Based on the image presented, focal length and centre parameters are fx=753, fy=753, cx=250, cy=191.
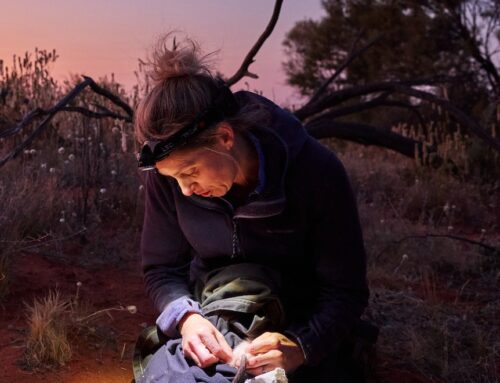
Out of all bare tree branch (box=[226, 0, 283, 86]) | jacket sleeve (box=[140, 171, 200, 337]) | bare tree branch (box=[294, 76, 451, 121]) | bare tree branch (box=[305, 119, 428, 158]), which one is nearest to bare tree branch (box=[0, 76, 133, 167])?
bare tree branch (box=[226, 0, 283, 86])

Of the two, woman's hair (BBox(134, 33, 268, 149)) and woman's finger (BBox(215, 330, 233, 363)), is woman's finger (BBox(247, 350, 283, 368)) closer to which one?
woman's finger (BBox(215, 330, 233, 363))

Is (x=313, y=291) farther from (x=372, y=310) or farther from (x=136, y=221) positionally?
(x=136, y=221)

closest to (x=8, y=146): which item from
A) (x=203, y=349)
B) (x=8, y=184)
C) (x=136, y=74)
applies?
(x=136, y=74)

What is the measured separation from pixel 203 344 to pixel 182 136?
0.57m

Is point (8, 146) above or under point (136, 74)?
under

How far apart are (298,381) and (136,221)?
281cm

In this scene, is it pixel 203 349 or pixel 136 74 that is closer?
pixel 203 349

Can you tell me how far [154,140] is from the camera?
2004mm

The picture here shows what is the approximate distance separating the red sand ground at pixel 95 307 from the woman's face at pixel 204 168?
2.89 feet

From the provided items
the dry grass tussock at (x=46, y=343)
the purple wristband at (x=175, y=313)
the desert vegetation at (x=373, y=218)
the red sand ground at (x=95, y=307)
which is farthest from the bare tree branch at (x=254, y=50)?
the purple wristband at (x=175, y=313)

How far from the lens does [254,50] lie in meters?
4.63

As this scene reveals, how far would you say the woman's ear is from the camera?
2.04m

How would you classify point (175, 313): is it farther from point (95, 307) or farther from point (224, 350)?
point (95, 307)

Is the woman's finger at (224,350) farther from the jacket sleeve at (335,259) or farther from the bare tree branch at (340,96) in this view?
the bare tree branch at (340,96)
